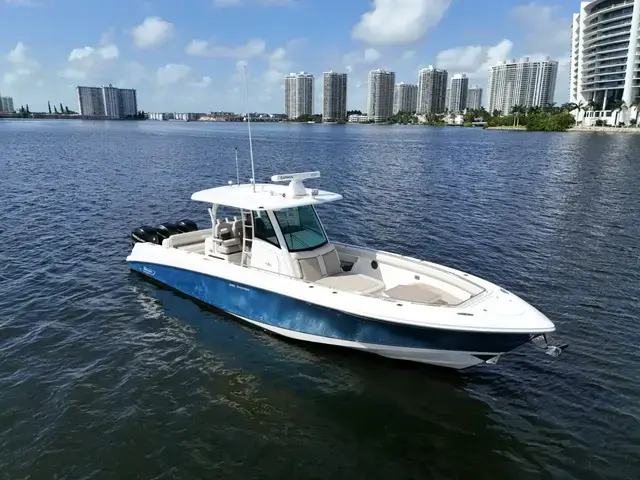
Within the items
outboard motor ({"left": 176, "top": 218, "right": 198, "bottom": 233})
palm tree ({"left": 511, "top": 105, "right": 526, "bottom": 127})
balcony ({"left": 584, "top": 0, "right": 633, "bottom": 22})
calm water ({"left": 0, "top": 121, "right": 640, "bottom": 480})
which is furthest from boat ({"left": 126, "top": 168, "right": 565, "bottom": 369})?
palm tree ({"left": 511, "top": 105, "right": 526, "bottom": 127})

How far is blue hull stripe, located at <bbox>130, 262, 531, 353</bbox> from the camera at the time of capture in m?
8.71

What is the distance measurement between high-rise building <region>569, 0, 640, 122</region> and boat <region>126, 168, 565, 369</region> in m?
159

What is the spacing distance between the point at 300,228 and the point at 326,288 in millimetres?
2249

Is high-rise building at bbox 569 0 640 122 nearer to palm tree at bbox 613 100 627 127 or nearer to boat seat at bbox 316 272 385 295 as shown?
palm tree at bbox 613 100 627 127

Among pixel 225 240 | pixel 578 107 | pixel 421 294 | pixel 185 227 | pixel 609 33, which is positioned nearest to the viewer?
pixel 421 294

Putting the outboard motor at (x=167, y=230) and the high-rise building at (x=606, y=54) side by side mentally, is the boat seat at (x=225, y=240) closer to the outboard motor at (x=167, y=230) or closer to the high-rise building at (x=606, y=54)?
the outboard motor at (x=167, y=230)

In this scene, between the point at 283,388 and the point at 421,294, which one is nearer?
the point at 283,388

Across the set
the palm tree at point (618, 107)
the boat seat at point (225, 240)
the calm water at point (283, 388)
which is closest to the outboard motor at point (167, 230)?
the calm water at point (283, 388)

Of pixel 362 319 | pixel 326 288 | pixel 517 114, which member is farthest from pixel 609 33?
pixel 362 319

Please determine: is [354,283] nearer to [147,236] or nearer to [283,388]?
[283,388]

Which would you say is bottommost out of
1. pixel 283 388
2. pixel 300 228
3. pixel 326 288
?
pixel 283 388

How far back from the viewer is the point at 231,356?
1059 centimetres

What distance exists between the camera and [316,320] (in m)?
10.2

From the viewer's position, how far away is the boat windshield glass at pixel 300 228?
37.7 ft
